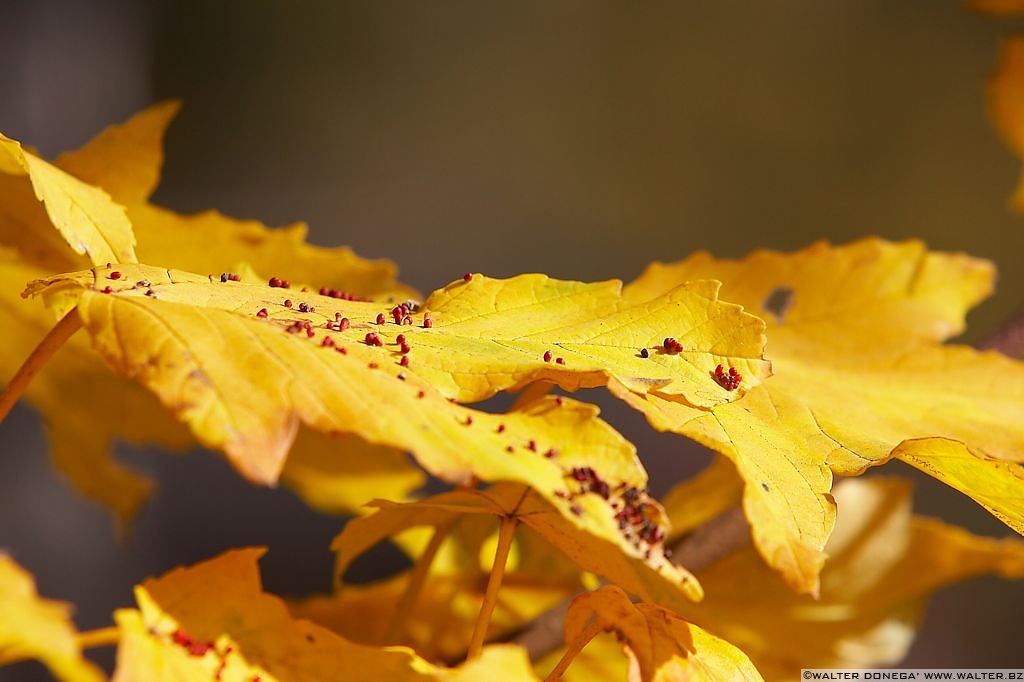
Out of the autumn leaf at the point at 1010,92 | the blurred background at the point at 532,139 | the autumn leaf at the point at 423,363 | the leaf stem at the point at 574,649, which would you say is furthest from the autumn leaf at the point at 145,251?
the blurred background at the point at 532,139

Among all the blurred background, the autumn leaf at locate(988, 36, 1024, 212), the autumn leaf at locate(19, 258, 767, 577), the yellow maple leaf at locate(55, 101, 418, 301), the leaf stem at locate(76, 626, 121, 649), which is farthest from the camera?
the blurred background

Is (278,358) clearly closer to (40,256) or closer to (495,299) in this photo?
(495,299)

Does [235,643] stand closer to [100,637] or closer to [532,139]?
[100,637]

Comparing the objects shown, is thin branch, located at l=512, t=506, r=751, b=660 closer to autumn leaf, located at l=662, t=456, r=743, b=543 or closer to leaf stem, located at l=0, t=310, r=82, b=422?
autumn leaf, located at l=662, t=456, r=743, b=543

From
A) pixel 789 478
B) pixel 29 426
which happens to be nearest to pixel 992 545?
pixel 789 478

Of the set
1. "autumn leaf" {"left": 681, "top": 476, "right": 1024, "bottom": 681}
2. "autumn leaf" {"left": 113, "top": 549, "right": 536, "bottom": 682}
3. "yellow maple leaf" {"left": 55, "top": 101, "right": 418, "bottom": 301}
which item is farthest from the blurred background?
"autumn leaf" {"left": 113, "top": 549, "right": 536, "bottom": 682}

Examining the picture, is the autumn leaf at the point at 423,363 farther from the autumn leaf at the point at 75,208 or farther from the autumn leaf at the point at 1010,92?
the autumn leaf at the point at 1010,92
